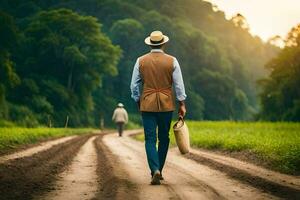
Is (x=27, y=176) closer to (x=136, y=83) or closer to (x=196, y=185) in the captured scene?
(x=136, y=83)

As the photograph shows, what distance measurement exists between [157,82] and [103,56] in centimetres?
4252

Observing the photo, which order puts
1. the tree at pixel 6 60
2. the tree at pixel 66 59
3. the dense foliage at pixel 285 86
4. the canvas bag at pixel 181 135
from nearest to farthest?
the canvas bag at pixel 181 135 → the tree at pixel 6 60 → the tree at pixel 66 59 → the dense foliage at pixel 285 86

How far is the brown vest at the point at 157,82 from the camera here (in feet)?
25.1

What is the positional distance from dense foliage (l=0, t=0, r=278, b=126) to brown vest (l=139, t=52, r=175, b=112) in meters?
29.9

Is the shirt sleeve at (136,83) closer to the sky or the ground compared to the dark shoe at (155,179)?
closer to the sky

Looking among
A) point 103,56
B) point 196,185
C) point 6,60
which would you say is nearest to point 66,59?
point 103,56

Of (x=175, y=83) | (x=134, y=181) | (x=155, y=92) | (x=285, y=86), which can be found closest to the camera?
(x=134, y=181)

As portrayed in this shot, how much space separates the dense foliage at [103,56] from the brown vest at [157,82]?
29.9m

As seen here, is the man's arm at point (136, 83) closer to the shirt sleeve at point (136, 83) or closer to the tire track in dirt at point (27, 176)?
the shirt sleeve at point (136, 83)

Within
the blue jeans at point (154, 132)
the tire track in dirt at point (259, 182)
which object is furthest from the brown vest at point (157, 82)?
the tire track in dirt at point (259, 182)

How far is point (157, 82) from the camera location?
7711mm

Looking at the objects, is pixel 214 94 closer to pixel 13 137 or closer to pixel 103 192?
pixel 13 137

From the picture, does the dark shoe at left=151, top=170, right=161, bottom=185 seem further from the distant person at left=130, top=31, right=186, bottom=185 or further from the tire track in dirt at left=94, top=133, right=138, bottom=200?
the distant person at left=130, top=31, right=186, bottom=185

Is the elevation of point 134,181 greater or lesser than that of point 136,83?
lesser
